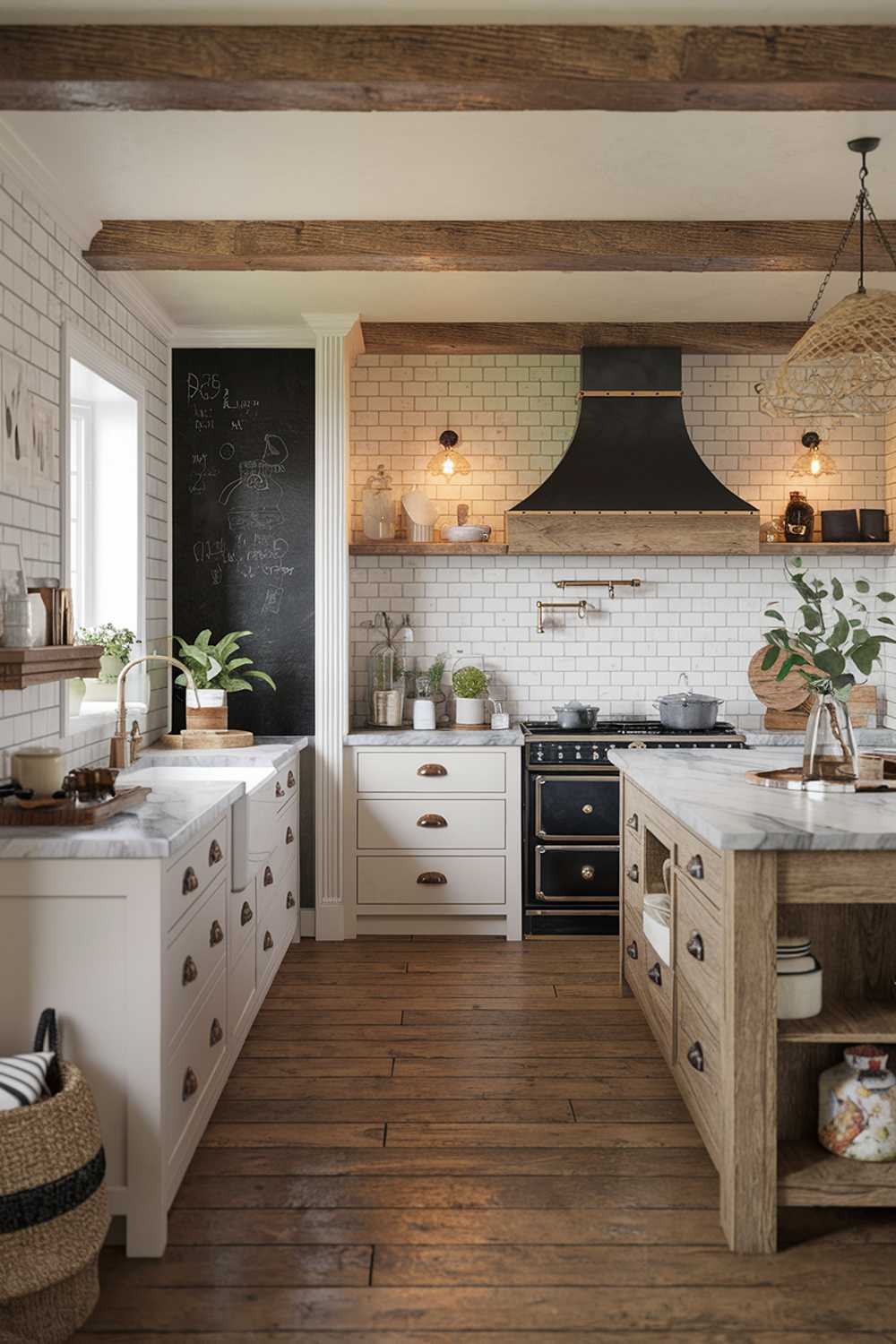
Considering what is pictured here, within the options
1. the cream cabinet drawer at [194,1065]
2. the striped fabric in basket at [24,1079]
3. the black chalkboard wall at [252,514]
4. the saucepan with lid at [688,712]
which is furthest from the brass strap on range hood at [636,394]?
the striped fabric in basket at [24,1079]

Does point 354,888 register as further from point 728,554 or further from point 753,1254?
point 753,1254

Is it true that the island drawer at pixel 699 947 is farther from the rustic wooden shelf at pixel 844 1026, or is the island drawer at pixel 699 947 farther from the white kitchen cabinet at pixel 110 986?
the white kitchen cabinet at pixel 110 986

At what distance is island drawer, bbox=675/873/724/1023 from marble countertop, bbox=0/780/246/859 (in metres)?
1.35

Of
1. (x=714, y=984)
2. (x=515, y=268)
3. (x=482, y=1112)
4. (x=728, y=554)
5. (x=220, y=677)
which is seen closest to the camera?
(x=714, y=984)

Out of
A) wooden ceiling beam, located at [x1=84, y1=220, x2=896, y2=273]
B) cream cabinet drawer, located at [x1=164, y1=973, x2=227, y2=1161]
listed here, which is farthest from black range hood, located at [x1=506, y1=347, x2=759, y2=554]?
cream cabinet drawer, located at [x1=164, y1=973, x2=227, y2=1161]

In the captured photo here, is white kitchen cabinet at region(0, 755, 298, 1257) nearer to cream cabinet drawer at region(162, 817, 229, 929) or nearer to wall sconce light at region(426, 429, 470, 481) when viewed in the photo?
cream cabinet drawer at region(162, 817, 229, 929)

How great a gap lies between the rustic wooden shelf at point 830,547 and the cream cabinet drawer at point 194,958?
3.37m

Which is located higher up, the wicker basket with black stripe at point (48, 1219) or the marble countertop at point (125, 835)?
the marble countertop at point (125, 835)

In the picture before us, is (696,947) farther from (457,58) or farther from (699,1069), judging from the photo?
(457,58)

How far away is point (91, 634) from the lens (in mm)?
4492

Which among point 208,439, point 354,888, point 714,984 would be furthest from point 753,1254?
point 208,439

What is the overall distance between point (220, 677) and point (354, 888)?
3.90ft

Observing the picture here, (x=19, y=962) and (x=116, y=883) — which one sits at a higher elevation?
(x=116, y=883)

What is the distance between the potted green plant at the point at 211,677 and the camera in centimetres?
497
